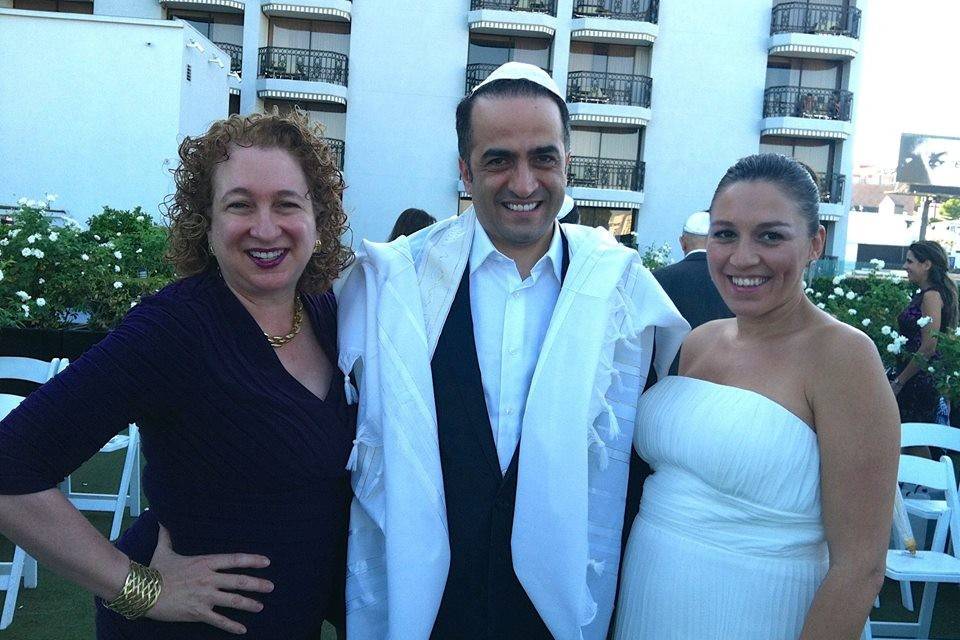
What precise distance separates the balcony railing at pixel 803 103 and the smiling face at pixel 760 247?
25.8 meters

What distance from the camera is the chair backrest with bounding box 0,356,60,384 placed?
16.4 feet

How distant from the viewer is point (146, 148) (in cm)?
1670

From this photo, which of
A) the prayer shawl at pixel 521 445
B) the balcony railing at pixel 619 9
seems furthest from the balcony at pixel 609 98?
the prayer shawl at pixel 521 445

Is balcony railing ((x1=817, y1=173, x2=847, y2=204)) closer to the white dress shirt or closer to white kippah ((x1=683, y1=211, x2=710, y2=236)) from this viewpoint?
white kippah ((x1=683, y1=211, x2=710, y2=236))

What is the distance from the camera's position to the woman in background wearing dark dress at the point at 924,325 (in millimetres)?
6641

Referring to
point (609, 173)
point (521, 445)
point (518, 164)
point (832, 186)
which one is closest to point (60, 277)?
point (518, 164)

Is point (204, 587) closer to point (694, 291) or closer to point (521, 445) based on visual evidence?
point (521, 445)

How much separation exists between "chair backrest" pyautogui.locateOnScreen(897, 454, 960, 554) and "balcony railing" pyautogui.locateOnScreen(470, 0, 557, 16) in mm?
22743

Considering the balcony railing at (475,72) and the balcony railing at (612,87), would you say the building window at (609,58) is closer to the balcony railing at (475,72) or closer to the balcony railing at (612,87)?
the balcony railing at (612,87)

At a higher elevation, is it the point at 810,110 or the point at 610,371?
the point at 810,110

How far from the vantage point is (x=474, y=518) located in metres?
2.21

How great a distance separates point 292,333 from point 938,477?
12.7 feet

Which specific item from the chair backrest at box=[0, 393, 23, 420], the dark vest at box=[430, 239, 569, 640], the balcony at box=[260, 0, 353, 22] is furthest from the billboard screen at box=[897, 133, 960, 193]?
the dark vest at box=[430, 239, 569, 640]

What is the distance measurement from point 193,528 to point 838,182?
89.9ft
